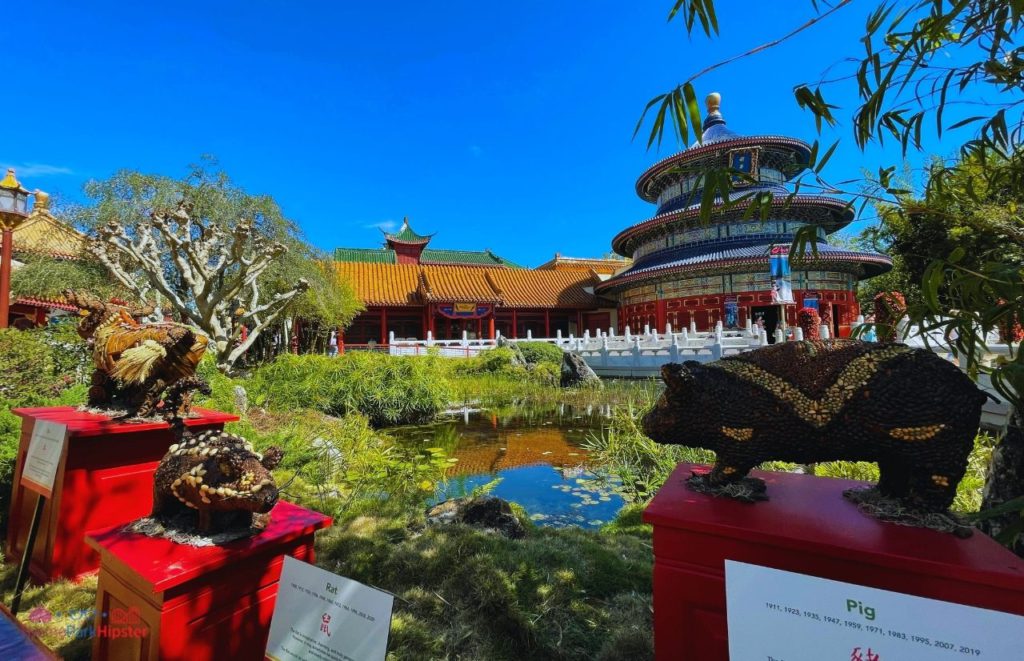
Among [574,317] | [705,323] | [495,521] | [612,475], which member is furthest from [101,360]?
[574,317]

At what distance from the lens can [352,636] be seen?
120 centimetres

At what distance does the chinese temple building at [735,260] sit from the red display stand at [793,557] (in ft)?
51.1

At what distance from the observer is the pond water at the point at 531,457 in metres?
4.64

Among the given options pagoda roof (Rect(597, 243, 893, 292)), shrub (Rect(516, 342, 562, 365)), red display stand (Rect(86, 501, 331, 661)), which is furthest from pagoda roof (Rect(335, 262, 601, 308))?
red display stand (Rect(86, 501, 331, 661))

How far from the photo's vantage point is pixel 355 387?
8055 mm

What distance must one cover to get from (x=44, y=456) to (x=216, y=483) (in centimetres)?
167

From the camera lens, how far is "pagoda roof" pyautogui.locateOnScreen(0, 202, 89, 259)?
11.5 m

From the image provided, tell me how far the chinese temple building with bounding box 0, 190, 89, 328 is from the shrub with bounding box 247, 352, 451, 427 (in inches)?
253

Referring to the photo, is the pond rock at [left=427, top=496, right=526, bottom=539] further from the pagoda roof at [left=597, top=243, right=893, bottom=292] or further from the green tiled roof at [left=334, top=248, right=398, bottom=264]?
the green tiled roof at [left=334, top=248, right=398, bottom=264]

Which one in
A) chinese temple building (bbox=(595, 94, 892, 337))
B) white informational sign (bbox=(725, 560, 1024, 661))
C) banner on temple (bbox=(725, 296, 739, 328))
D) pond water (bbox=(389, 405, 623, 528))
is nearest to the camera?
white informational sign (bbox=(725, 560, 1024, 661))

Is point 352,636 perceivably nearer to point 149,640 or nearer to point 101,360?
point 149,640

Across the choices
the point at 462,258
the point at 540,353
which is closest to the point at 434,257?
the point at 462,258

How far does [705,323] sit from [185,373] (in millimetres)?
16847

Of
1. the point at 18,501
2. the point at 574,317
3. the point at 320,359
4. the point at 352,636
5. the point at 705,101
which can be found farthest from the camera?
the point at 574,317
